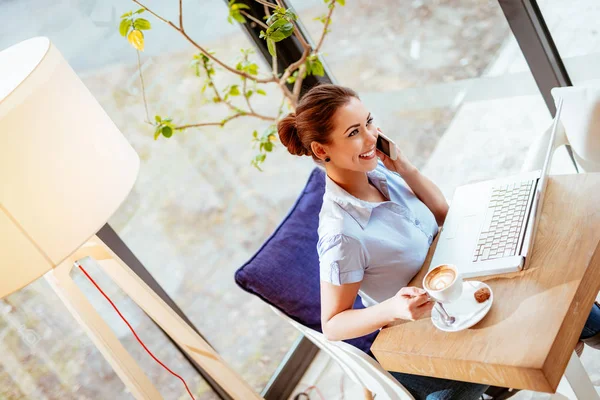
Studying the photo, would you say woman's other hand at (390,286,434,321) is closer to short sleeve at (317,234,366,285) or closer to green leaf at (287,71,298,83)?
short sleeve at (317,234,366,285)

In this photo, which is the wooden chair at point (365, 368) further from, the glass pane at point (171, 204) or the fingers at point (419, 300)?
the glass pane at point (171, 204)

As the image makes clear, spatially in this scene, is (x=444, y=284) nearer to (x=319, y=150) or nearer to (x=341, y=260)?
(x=341, y=260)

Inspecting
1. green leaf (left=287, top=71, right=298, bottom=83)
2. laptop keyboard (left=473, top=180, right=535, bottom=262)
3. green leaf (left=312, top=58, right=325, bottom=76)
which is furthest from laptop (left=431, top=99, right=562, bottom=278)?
green leaf (left=287, top=71, right=298, bottom=83)

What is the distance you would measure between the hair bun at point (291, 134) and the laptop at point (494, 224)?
47 centimetres

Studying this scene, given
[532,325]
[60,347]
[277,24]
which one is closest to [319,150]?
[277,24]

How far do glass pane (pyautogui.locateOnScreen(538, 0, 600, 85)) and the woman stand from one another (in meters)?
1.16

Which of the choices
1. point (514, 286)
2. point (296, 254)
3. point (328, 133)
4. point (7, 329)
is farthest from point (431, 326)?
point (7, 329)

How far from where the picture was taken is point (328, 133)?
1726mm

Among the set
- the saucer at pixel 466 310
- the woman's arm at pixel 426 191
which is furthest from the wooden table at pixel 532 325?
the woman's arm at pixel 426 191

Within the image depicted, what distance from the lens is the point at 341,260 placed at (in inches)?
65.6

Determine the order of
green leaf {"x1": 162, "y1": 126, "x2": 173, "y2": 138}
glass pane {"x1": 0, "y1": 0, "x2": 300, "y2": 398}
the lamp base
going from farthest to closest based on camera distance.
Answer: green leaf {"x1": 162, "y1": 126, "x2": 173, "y2": 138} < glass pane {"x1": 0, "y1": 0, "x2": 300, "y2": 398} < the lamp base

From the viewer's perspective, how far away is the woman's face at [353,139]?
1717mm

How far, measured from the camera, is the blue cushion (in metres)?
2.00

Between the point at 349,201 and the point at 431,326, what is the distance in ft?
1.39
